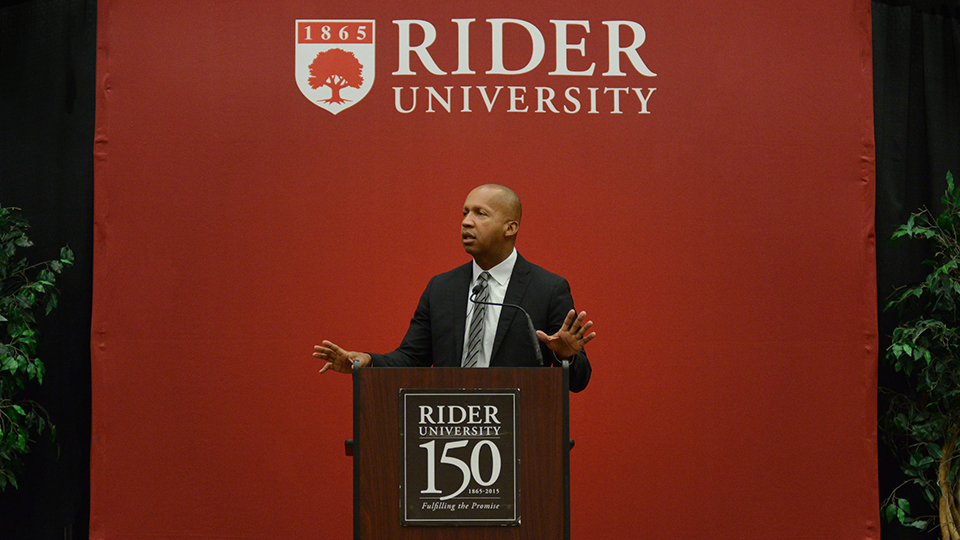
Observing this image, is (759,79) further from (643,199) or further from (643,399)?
(643,399)

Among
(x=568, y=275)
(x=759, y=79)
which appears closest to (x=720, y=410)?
(x=568, y=275)

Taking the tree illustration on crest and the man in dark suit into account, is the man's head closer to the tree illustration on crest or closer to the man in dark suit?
the man in dark suit

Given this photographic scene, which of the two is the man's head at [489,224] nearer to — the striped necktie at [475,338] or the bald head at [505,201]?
the bald head at [505,201]

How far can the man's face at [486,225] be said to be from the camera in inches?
102

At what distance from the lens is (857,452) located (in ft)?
11.4

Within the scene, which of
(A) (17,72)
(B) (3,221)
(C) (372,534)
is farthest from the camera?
(A) (17,72)

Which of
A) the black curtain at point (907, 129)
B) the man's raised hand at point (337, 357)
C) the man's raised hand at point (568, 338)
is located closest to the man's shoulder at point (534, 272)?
the man's raised hand at point (568, 338)

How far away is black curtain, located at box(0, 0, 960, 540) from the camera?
3.68 m

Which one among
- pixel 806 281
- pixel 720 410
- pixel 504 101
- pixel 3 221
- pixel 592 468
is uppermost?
pixel 504 101

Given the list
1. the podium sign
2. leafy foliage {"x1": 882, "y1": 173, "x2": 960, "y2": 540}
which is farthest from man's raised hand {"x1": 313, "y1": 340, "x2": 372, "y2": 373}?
leafy foliage {"x1": 882, "y1": 173, "x2": 960, "y2": 540}

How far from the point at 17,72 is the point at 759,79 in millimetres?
3252

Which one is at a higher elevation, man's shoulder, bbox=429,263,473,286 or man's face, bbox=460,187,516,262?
man's face, bbox=460,187,516,262

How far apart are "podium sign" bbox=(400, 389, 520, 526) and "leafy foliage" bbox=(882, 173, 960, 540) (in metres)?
2.05

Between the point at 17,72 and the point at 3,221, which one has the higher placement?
the point at 17,72
